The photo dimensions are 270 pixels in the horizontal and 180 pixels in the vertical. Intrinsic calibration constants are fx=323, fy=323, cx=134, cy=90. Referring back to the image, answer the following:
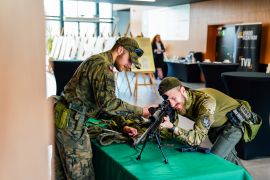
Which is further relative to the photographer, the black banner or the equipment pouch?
the black banner

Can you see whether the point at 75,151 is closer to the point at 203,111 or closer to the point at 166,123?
the point at 166,123

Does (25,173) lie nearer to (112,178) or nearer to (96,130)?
(112,178)

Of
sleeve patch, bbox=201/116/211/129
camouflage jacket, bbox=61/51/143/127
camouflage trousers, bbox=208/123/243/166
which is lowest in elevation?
camouflage trousers, bbox=208/123/243/166

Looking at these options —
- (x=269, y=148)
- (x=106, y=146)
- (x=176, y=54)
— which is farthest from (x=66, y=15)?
(x=106, y=146)

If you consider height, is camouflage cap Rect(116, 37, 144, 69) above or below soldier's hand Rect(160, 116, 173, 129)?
above

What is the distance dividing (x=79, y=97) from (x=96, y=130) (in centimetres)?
49

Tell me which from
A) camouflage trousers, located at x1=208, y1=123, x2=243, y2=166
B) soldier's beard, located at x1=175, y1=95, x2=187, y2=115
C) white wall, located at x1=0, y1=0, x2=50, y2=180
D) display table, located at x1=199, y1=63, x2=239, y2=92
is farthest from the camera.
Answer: display table, located at x1=199, y1=63, x2=239, y2=92

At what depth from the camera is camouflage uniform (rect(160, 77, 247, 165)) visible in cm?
208

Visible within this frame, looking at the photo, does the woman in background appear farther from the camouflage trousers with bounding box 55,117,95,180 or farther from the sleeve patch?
the camouflage trousers with bounding box 55,117,95,180

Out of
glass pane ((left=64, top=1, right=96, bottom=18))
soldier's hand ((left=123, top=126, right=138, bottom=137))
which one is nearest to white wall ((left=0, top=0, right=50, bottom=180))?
soldier's hand ((left=123, top=126, right=138, bottom=137))

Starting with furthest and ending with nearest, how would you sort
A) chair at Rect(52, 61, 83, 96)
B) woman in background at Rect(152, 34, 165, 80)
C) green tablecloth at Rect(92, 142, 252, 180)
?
woman in background at Rect(152, 34, 165, 80) → chair at Rect(52, 61, 83, 96) → green tablecloth at Rect(92, 142, 252, 180)

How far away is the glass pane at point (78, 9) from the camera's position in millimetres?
14203

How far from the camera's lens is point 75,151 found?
204cm

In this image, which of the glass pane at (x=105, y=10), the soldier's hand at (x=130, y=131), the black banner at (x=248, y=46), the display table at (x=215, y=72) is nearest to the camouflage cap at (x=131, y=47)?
the soldier's hand at (x=130, y=131)
